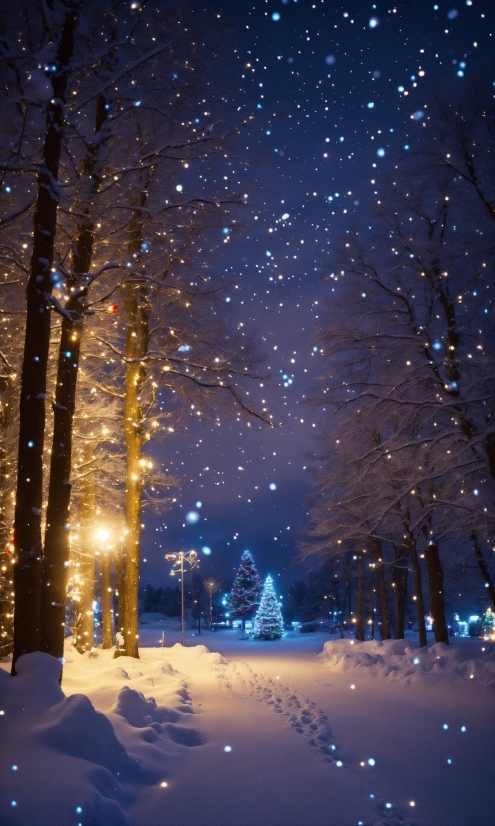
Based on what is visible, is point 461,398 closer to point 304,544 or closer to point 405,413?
point 405,413

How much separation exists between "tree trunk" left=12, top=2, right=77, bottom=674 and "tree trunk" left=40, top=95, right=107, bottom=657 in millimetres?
619

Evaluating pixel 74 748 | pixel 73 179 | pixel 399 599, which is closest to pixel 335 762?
pixel 74 748

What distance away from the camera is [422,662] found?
536 inches

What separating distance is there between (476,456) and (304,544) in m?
10.4

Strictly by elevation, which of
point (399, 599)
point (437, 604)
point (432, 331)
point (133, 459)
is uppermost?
point (432, 331)

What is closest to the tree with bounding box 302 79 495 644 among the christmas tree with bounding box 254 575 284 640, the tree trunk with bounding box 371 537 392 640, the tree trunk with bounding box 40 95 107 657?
the tree trunk with bounding box 40 95 107 657

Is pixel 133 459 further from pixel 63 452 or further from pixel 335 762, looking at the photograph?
pixel 335 762

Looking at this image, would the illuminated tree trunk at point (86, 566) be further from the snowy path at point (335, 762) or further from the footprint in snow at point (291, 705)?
the snowy path at point (335, 762)

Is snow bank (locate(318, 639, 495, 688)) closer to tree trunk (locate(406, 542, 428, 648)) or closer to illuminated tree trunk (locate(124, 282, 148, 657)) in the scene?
tree trunk (locate(406, 542, 428, 648))

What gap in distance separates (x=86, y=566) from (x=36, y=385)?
43.1 feet

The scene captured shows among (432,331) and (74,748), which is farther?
(432,331)

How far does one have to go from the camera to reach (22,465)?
587cm

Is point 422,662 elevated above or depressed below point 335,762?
below

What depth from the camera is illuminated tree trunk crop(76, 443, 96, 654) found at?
50.9 ft
